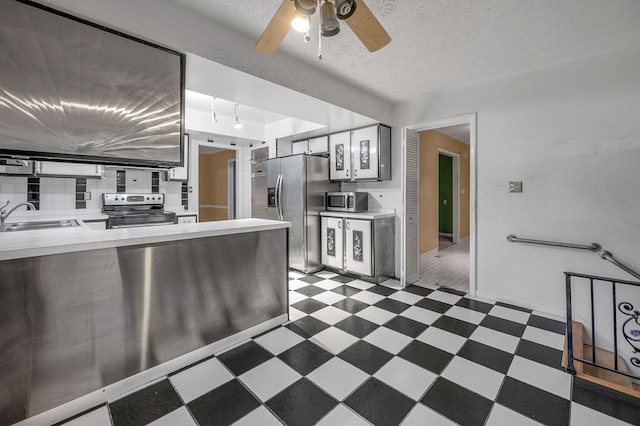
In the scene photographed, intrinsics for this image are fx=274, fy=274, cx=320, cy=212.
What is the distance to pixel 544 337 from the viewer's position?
7.70ft

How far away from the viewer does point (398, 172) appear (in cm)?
396

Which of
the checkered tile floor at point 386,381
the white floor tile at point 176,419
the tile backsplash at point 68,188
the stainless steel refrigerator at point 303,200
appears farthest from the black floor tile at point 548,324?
the tile backsplash at point 68,188

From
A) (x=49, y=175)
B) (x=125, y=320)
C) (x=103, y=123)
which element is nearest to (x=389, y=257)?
(x=125, y=320)

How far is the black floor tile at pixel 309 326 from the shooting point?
242cm

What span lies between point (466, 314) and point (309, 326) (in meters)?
1.61

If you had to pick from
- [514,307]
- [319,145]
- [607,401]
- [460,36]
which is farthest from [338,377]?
[319,145]

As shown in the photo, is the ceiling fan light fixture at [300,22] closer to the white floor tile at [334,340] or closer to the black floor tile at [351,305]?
the white floor tile at [334,340]

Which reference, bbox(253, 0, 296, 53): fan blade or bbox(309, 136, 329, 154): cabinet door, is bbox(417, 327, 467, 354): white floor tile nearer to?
bbox(253, 0, 296, 53): fan blade

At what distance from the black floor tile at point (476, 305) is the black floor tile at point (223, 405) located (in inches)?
94.7

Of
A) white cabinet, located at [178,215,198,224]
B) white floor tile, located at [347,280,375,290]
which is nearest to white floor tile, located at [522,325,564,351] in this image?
white floor tile, located at [347,280,375,290]

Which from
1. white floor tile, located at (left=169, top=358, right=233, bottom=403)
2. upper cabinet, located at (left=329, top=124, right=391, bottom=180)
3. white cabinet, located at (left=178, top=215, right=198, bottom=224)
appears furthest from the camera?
white cabinet, located at (left=178, top=215, right=198, bottom=224)

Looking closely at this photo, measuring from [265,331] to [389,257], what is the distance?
2.18 metres

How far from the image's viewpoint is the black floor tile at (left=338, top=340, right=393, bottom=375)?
6.40ft

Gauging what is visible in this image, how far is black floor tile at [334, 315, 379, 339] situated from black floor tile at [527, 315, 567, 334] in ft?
4.97
